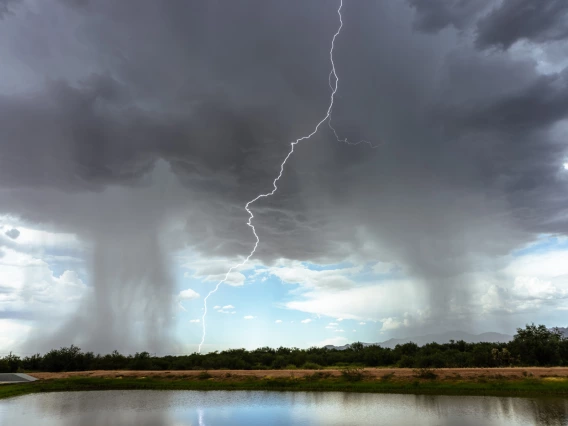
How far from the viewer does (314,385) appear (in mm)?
46406

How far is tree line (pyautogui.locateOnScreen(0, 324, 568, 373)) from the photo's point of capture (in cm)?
5353

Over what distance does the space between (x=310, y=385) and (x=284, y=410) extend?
632 inches

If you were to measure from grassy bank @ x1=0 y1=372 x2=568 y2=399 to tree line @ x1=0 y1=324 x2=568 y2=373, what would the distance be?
13182 mm

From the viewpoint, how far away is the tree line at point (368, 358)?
176 feet

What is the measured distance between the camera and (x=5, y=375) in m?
59.2

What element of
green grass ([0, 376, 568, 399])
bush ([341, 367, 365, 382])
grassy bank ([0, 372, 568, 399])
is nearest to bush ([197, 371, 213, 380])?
grassy bank ([0, 372, 568, 399])

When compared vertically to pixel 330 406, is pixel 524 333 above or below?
above

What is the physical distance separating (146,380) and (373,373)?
32.4 metres

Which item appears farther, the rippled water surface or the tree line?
the tree line

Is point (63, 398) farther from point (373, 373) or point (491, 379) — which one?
point (491, 379)

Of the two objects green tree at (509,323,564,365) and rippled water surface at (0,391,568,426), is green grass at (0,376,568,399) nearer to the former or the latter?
rippled water surface at (0,391,568,426)

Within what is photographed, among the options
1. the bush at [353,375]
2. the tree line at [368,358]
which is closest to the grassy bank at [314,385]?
the bush at [353,375]

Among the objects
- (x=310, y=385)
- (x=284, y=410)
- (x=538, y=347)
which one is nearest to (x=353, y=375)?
(x=310, y=385)

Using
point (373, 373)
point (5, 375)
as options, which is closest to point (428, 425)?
point (373, 373)
